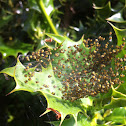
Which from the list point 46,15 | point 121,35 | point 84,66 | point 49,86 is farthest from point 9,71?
point 46,15

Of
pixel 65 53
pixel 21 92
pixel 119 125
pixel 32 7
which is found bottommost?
pixel 119 125

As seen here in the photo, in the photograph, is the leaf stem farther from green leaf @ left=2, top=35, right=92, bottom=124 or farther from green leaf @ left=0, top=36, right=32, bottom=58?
green leaf @ left=2, top=35, right=92, bottom=124

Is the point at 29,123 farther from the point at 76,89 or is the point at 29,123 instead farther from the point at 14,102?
the point at 76,89

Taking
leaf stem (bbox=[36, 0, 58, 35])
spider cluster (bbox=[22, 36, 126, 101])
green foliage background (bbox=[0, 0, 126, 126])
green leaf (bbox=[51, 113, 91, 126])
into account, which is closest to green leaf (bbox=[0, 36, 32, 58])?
green foliage background (bbox=[0, 0, 126, 126])

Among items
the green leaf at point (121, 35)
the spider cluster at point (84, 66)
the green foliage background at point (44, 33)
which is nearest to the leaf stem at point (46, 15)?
the green foliage background at point (44, 33)

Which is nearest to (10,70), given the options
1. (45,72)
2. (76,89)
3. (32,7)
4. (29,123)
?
(45,72)
